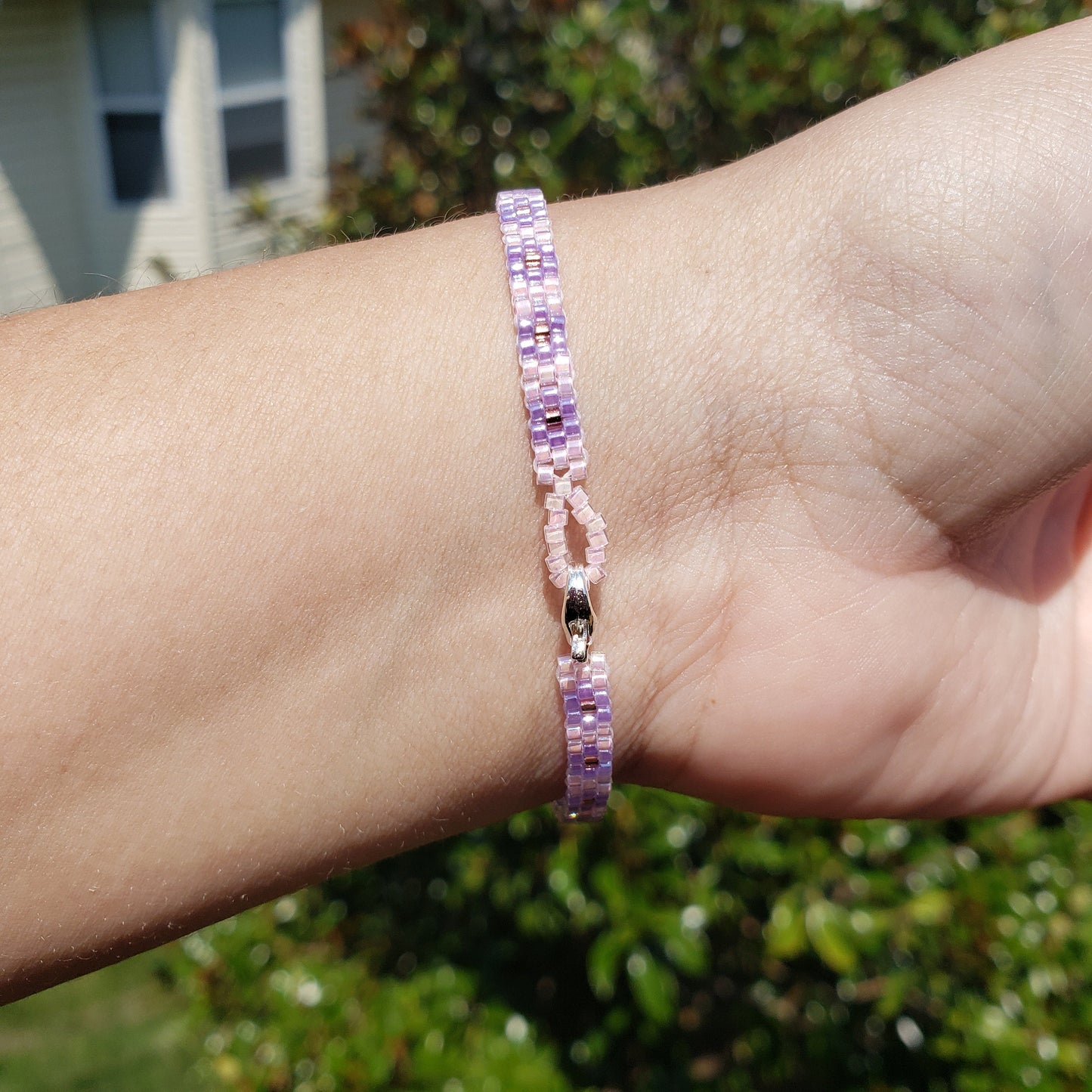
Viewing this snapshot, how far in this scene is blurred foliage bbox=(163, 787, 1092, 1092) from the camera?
2.70 m

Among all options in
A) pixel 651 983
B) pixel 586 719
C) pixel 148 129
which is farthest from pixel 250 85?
pixel 586 719

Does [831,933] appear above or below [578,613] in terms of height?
below

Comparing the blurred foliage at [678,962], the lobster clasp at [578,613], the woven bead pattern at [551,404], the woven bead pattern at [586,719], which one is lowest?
→ the blurred foliage at [678,962]

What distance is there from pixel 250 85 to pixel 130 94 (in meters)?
0.94

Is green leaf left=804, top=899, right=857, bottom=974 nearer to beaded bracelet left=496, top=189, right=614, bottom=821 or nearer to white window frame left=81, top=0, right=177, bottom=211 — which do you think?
beaded bracelet left=496, top=189, right=614, bottom=821

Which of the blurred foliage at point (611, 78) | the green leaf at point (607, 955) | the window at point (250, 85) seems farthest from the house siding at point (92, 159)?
the green leaf at point (607, 955)

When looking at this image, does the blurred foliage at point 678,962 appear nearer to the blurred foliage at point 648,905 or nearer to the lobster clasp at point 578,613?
the blurred foliage at point 648,905

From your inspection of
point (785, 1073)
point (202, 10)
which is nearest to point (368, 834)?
point (785, 1073)

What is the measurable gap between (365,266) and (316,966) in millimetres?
2775

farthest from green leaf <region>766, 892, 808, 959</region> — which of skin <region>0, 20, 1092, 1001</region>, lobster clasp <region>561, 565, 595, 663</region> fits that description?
lobster clasp <region>561, 565, 595, 663</region>

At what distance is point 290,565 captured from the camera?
1.47 m

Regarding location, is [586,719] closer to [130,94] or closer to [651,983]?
[651,983]

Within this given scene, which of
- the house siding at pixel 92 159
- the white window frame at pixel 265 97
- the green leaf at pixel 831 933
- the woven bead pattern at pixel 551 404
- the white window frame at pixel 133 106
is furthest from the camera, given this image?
the white window frame at pixel 265 97

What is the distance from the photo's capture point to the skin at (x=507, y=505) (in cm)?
A: 141
